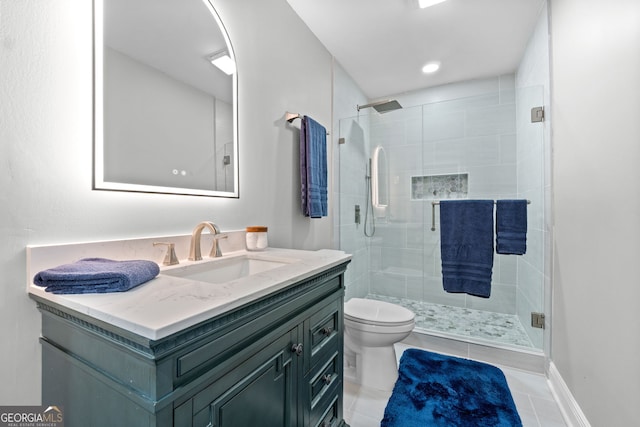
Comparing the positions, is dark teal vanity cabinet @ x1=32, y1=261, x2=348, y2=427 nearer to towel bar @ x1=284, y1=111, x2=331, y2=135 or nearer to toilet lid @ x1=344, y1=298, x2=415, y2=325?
toilet lid @ x1=344, y1=298, x2=415, y2=325

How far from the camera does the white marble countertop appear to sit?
518mm

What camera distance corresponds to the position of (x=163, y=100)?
111 cm

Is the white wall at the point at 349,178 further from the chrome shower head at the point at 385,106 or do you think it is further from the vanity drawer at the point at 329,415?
the vanity drawer at the point at 329,415

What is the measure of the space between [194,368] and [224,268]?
664 mm

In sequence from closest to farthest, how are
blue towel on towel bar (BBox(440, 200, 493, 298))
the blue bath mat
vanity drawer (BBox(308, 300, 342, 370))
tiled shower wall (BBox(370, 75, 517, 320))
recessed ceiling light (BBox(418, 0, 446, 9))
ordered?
1. vanity drawer (BBox(308, 300, 342, 370))
2. the blue bath mat
3. recessed ceiling light (BBox(418, 0, 446, 9))
4. blue towel on towel bar (BBox(440, 200, 493, 298))
5. tiled shower wall (BBox(370, 75, 517, 320))

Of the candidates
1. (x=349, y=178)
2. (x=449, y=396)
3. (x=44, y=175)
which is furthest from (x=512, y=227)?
(x=44, y=175)

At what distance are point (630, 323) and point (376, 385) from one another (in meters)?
1.23

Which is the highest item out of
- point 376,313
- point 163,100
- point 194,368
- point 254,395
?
point 163,100

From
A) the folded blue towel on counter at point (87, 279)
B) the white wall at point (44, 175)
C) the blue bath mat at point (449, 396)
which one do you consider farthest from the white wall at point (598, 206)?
the white wall at point (44, 175)

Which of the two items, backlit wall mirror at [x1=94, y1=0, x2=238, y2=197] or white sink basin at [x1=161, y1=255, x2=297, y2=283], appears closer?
backlit wall mirror at [x1=94, y1=0, x2=238, y2=197]

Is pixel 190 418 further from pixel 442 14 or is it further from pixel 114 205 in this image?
pixel 442 14

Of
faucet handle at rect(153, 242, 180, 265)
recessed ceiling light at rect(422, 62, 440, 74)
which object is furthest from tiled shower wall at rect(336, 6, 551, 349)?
faucet handle at rect(153, 242, 180, 265)

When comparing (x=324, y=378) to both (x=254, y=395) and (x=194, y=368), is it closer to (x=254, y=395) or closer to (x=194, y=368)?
(x=254, y=395)

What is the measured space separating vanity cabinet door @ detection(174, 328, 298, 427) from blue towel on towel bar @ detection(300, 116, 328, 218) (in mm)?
1033
